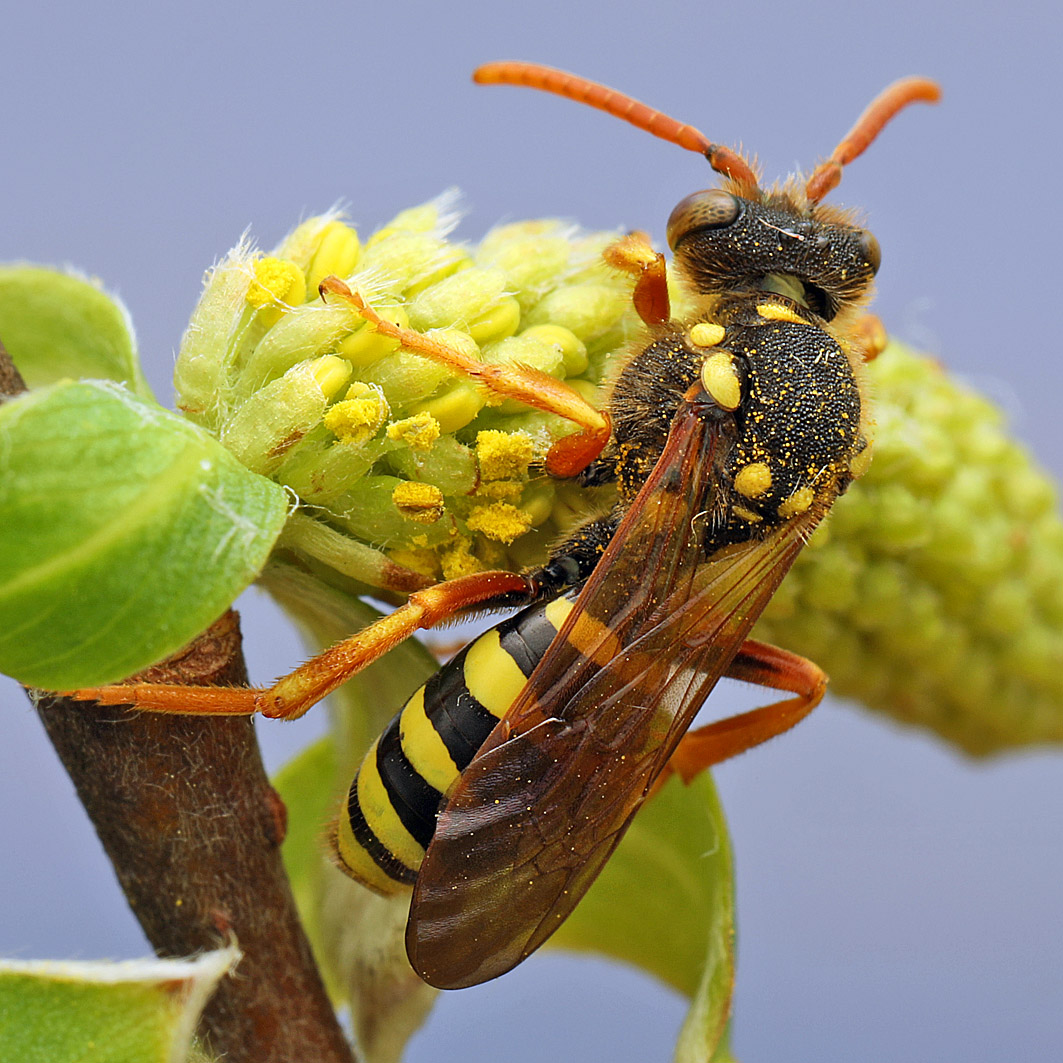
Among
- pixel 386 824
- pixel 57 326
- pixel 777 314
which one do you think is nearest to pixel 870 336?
pixel 777 314

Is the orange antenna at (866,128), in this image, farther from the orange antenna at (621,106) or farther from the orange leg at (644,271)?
the orange leg at (644,271)

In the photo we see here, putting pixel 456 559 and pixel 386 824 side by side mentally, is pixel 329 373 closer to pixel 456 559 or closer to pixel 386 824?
pixel 456 559

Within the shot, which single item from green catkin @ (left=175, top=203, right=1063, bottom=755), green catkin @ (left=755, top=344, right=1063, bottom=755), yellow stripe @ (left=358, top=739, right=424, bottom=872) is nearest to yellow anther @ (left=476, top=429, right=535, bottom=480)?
green catkin @ (left=175, top=203, right=1063, bottom=755)

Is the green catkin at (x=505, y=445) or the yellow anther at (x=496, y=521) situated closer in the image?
the green catkin at (x=505, y=445)

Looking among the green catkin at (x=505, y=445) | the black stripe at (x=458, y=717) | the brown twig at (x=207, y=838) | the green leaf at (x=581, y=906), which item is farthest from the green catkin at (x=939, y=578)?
the brown twig at (x=207, y=838)

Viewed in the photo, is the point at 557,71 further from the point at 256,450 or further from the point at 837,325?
the point at 256,450

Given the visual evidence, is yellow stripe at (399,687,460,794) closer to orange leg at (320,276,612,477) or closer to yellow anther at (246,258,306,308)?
orange leg at (320,276,612,477)
